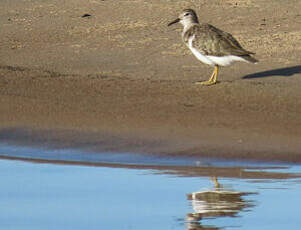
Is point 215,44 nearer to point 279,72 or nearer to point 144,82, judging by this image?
point 144,82

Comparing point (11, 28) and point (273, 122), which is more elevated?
point (11, 28)

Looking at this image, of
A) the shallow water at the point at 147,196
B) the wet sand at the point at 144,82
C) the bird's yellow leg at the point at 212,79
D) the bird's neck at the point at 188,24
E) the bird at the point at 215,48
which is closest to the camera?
the shallow water at the point at 147,196

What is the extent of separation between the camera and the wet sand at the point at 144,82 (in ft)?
38.9

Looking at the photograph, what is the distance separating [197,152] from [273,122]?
169 centimetres

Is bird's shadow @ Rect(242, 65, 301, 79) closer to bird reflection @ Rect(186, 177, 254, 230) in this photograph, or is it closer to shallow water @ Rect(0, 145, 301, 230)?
shallow water @ Rect(0, 145, 301, 230)

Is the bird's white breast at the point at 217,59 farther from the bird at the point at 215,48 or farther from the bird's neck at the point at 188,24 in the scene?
the bird's neck at the point at 188,24

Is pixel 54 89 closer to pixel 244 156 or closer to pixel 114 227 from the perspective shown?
pixel 244 156

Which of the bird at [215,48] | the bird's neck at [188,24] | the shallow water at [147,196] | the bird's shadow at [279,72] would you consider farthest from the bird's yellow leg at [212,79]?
the shallow water at [147,196]

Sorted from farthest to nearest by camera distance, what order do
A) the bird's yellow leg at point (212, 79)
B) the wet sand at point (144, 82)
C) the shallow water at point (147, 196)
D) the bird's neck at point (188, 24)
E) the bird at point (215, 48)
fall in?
the bird's neck at point (188, 24)
the bird's yellow leg at point (212, 79)
the bird at point (215, 48)
the wet sand at point (144, 82)
the shallow water at point (147, 196)

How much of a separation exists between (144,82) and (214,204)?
22.1 ft

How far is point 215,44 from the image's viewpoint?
1479 centimetres

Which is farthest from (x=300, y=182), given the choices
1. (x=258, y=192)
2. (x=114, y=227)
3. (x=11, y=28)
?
(x=11, y=28)

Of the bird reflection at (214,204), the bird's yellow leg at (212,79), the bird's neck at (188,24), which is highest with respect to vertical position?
the bird's neck at (188,24)

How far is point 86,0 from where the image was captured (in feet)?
72.8
